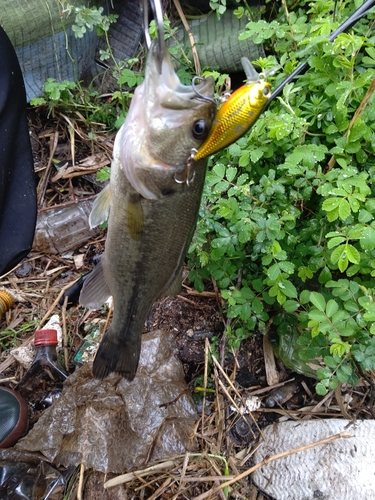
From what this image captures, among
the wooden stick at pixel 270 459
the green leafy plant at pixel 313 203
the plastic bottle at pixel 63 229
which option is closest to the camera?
the green leafy plant at pixel 313 203

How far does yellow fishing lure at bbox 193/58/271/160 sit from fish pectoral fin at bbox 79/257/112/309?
926 millimetres

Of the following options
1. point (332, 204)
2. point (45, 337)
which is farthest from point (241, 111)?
point (45, 337)

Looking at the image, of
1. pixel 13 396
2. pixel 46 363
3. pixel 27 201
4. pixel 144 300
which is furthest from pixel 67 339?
pixel 144 300

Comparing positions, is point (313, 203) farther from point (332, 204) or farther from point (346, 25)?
point (346, 25)

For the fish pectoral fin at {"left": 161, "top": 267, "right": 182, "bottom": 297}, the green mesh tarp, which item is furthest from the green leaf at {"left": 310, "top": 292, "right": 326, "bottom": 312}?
the green mesh tarp

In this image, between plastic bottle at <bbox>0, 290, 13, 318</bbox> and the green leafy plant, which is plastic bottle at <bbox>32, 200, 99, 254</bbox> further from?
the green leafy plant

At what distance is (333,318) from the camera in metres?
2.03

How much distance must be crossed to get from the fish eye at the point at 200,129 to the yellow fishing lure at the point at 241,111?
14 centimetres

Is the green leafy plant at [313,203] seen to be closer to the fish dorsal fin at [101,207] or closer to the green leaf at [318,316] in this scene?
the green leaf at [318,316]

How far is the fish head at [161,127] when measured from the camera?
144cm

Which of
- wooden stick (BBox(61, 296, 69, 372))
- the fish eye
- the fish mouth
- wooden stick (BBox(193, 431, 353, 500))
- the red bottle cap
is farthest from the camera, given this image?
wooden stick (BBox(61, 296, 69, 372))

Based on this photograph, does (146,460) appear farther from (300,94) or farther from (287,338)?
(300,94)

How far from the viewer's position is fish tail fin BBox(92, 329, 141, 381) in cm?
207

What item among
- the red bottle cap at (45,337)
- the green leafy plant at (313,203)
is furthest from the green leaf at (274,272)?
the red bottle cap at (45,337)
